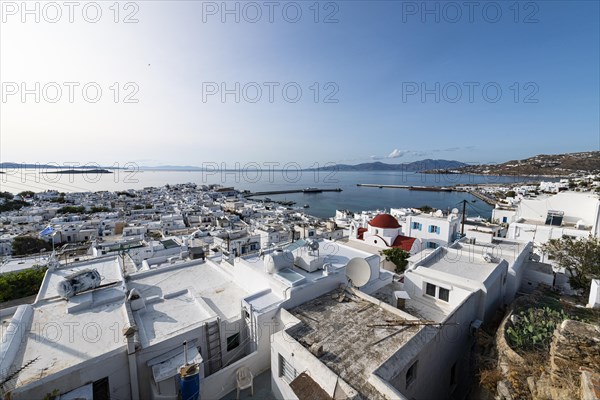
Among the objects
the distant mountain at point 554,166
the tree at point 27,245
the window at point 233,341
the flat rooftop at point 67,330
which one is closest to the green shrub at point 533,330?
the window at point 233,341

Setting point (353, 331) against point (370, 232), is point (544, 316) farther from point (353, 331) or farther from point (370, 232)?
point (370, 232)

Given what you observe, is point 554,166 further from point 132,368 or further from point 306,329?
point 132,368

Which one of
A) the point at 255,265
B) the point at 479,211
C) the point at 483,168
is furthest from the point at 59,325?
the point at 483,168

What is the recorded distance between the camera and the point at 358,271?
370 inches

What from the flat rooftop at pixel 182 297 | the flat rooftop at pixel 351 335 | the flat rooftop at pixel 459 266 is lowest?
the flat rooftop at pixel 182 297

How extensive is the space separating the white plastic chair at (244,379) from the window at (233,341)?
1.09 m

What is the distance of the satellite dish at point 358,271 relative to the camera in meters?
9.19

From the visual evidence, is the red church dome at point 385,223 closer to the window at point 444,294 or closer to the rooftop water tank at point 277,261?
the window at point 444,294

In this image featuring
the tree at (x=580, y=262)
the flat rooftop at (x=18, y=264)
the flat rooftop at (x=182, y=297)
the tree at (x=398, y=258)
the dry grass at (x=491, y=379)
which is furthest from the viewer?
the flat rooftop at (x=18, y=264)

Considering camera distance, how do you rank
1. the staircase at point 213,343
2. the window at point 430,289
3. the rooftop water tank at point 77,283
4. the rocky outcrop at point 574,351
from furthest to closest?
the window at point 430,289 < the rooftop water tank at point 77,283 < the staircase at point 213,343 < the rocky outcrop at point 574,351

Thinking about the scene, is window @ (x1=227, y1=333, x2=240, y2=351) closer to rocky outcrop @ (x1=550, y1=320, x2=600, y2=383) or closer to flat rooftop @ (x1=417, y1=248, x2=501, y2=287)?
flat rooftop @ (x1=417, y1=248, x2=501, y2=287)

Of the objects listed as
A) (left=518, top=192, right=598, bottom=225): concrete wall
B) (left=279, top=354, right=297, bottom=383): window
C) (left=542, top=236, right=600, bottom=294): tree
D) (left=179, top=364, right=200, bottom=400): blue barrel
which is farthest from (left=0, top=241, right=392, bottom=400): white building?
(left=518, top=192, right=598, bottom=225): concrete wall

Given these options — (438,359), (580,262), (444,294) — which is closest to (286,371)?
(438,359)

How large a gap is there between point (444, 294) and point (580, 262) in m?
9.24
